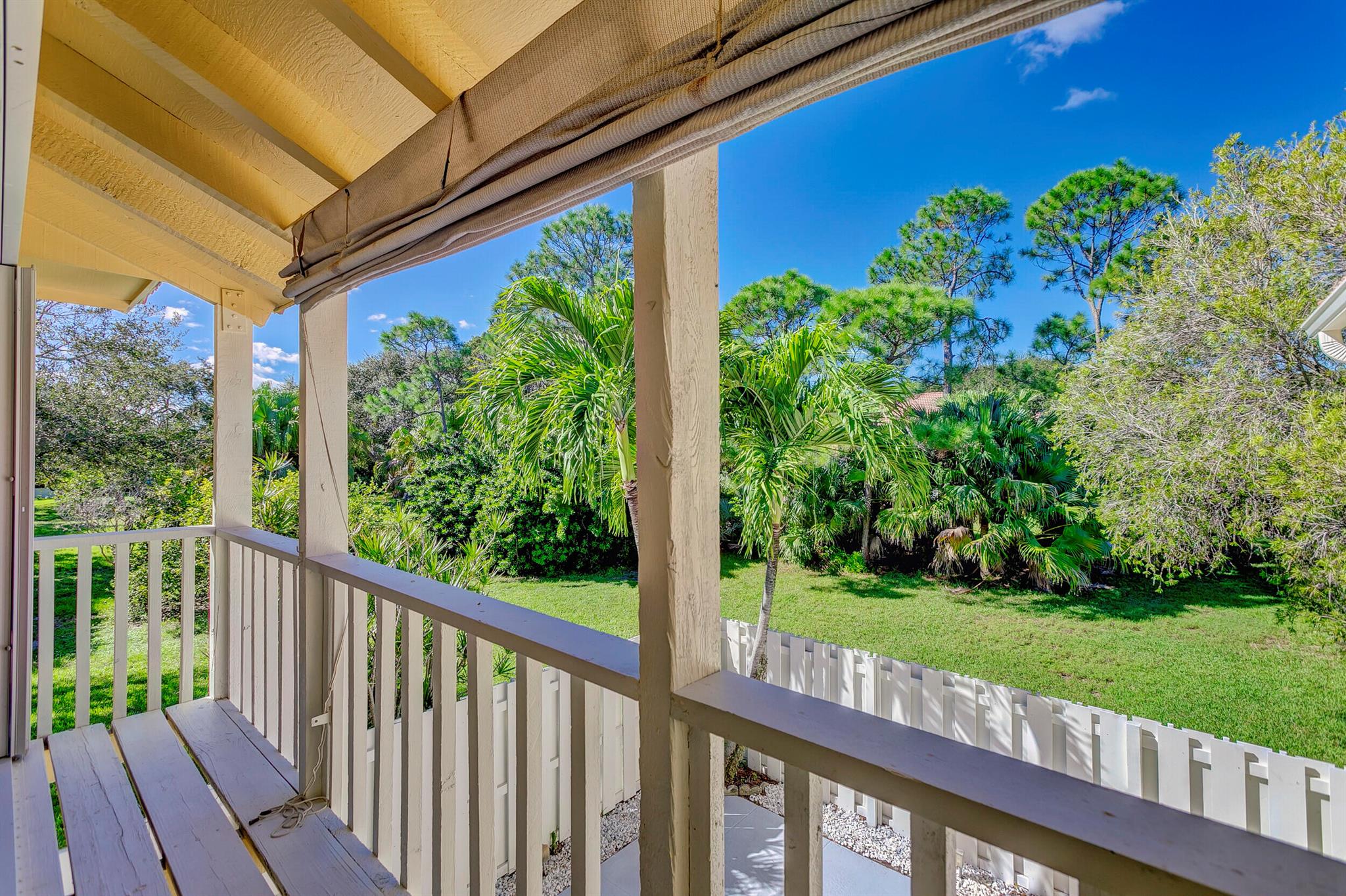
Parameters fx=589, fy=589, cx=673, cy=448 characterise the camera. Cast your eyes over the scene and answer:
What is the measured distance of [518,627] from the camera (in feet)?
3.17

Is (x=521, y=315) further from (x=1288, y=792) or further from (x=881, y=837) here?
(x=1288, y=792)

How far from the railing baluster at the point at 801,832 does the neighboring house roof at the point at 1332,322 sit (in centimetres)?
343

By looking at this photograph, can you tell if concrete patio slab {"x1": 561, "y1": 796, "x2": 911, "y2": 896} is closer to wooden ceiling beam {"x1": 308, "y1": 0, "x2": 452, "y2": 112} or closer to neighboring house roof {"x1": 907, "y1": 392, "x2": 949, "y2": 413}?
wooden ceiling beam {"x1": 308, "y1": 0, "x2": 452, "y2": 112}

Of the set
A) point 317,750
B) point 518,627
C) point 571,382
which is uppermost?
point 571,382

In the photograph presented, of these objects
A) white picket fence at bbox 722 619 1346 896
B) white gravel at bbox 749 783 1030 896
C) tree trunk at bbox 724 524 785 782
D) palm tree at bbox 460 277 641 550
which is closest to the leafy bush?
palm tree at bbox 460 277 641 550

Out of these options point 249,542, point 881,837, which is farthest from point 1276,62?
point 249,542

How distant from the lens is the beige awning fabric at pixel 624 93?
0.43m

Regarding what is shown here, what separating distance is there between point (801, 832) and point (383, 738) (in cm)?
110

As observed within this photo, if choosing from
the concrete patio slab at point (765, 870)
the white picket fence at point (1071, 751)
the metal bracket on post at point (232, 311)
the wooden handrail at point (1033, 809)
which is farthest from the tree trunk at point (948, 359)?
the wooden handrail at point (1033, 809)

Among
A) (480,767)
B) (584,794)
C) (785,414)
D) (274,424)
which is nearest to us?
(584,794)

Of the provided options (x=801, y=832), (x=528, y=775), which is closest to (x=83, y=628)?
(x=528, y=775)

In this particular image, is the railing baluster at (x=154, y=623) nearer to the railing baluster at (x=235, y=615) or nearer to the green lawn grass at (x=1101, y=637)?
the railing baluster at (x=235, y=615)

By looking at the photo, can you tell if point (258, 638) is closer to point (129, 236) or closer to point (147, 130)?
point (129, 236)

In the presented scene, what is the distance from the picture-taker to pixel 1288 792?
2.13 meters
